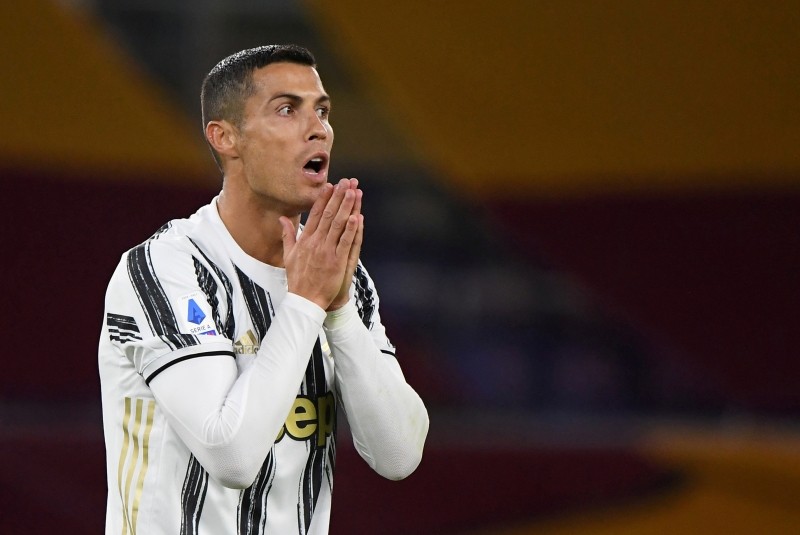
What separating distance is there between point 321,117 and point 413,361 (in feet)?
12.3

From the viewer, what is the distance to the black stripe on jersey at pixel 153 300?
6.89ft

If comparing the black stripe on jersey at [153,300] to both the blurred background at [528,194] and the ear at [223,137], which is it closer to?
the ear at [223,137]

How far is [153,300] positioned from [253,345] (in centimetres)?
21

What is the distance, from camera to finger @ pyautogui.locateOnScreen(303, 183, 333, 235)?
2189 millimetres

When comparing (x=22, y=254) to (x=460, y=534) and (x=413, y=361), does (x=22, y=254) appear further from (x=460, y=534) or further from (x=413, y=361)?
(x=460, y=534)

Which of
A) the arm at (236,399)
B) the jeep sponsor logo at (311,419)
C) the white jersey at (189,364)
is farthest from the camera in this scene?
the jeep sponsor logo at (311,419)

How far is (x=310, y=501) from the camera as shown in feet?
7.55

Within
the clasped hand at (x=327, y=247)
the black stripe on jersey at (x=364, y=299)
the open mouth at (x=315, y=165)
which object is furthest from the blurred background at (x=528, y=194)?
the clasped hand at (x=327, y=247)

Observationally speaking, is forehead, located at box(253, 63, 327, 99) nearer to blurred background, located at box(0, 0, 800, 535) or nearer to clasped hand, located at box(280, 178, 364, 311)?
clasped hand, located at box(280, 178, 364, 311)

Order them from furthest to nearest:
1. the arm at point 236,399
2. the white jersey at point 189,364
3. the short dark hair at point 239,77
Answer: the short dark hair at point 239,77
the white jersey at point 189,364
the arm at point 236,399

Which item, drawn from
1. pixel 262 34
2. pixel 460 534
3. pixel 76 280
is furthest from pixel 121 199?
pixel 460 534

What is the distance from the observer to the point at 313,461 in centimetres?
230

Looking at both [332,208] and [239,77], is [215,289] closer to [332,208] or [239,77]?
[332,208]

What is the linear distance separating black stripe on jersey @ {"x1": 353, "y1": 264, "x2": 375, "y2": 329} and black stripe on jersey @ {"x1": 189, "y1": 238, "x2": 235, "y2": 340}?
28cm
